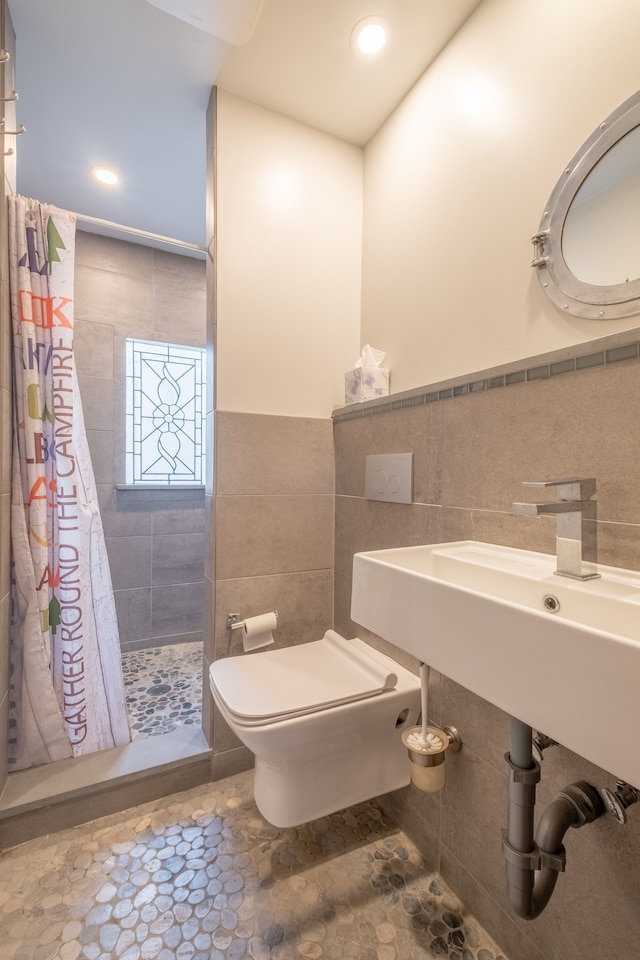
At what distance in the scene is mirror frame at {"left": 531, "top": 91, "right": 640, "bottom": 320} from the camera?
2.65 feet

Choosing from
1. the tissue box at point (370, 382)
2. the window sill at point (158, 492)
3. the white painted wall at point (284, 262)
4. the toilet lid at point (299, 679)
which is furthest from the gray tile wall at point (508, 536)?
the window sill at point (158, 492)

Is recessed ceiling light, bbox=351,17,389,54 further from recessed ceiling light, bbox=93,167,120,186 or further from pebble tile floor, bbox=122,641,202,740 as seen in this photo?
pebble tile floor, bbox=122,641,202,740

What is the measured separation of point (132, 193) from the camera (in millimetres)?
1994

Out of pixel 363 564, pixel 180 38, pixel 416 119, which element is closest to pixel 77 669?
pixel 363 564

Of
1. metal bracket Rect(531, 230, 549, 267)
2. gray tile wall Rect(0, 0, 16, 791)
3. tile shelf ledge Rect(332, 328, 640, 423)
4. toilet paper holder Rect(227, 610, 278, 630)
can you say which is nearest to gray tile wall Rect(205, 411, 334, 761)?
toilet paper holder Rect(227, 610, 278, 630)

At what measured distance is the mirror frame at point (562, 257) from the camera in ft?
2.65

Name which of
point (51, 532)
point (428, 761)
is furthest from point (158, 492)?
point (428, 761)

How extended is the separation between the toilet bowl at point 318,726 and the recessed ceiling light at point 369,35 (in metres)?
1.94

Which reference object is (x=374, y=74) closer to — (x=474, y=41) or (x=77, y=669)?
(x=474, y=41)

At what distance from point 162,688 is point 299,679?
1.15 metres

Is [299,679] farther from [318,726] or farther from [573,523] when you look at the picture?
[573,523]

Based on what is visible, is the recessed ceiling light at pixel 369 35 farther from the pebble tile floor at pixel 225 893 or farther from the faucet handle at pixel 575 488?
the pebble tile floor at pixel 225 893

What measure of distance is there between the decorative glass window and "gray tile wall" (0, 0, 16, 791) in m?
1.10

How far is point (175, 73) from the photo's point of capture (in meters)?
1.39
